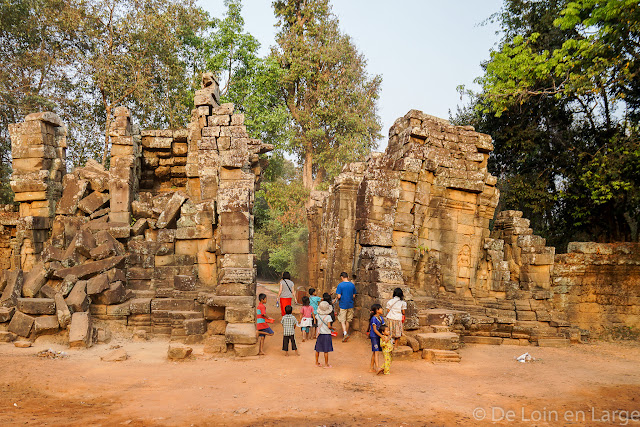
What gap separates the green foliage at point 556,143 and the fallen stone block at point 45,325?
11.6 metres

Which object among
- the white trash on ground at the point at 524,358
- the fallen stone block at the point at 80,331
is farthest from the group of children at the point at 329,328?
the fallen stone block at the point at 80,331

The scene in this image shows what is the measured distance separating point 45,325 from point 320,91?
19526 millimetres

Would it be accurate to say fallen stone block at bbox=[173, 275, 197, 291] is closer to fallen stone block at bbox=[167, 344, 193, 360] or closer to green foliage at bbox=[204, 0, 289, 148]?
fallen stone block at bbox=[167, 344, 193, 360]

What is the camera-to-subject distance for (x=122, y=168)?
468 inches

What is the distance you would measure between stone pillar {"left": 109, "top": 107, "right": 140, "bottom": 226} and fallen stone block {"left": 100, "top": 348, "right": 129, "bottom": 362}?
420 cm

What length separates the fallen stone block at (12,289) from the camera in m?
9.05

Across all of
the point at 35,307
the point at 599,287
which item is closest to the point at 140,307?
the point at 35,307

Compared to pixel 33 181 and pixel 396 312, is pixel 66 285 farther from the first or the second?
pixel 396 312

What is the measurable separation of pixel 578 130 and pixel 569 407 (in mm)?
13182

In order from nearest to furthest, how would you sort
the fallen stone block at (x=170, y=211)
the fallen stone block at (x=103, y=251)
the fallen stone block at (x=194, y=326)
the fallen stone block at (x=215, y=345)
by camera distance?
the fallen stone block at (x=215, y=345), the fallen stone block at (x=194, y=326), the fallen stone block at (x=103, y=251), the fallen stone block at (x=170, y=211)

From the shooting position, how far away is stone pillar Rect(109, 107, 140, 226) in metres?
11.7

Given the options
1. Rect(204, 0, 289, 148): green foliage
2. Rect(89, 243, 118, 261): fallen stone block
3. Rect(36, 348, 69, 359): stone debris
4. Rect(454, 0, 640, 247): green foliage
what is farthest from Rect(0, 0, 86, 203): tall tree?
Rect(454, 0, 640, 247): green foliage

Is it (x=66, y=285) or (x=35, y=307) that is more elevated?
(x=66, y=285)

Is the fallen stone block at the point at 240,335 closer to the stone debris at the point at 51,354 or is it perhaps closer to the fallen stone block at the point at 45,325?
the stone debris at the point at 51,354
